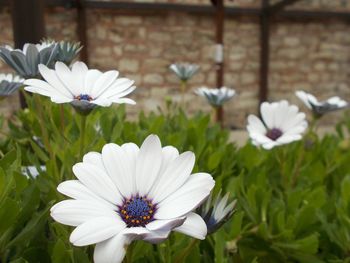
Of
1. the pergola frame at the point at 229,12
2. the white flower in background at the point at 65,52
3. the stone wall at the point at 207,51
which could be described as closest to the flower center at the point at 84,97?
the white flower in background at the point at 65,52

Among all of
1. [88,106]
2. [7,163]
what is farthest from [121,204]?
[7,163]

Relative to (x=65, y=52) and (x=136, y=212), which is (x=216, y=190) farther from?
(x=65, y=52)

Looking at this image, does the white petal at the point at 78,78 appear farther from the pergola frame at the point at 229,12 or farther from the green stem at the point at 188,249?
the pergola frame at the point at 229,12

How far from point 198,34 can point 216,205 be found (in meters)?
5.26

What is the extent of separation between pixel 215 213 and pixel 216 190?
104mm

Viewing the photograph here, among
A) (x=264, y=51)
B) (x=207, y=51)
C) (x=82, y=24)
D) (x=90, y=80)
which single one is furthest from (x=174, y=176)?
(x=264, y=51)

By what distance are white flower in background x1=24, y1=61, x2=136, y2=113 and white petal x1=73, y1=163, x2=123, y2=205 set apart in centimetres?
11

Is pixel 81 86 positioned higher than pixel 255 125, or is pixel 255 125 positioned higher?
pixel 81 86

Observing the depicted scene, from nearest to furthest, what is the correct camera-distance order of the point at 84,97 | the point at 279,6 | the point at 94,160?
the point at 94,160 < the point at 84,97 < the point at 279,6

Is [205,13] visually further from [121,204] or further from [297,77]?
[121,204]

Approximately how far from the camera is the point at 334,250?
94 centimetres

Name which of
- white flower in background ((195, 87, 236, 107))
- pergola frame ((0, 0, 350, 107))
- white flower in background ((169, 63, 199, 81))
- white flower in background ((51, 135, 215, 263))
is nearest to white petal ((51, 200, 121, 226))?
white flower in background ((51, 135, 215, 263))

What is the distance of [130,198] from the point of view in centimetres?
50

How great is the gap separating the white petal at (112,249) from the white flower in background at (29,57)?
33cm
